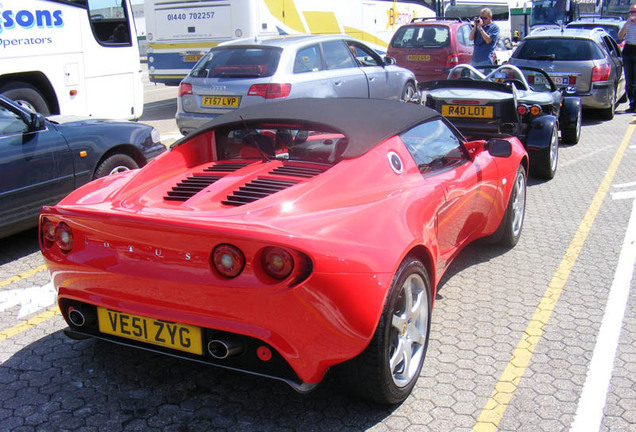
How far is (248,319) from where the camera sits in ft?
9.12

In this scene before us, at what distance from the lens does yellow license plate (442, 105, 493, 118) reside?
7527mm

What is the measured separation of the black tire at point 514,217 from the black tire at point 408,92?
6683 millimetres

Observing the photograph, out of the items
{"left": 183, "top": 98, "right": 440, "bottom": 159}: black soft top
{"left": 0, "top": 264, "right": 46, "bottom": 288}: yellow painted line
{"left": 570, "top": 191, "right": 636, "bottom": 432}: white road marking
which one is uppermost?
{"left": 183, "top": 98, "right": 440, "bottom": 159}: black soft top

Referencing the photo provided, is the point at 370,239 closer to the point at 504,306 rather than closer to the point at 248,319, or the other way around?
the point at 248,319

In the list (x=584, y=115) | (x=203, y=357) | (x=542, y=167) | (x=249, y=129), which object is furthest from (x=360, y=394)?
(x=584, y=115)

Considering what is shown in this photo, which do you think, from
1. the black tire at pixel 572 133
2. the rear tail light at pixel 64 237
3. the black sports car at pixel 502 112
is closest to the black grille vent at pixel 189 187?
the rear tail light at pixel 64 237

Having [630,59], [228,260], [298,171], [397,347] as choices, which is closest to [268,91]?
[298,171]

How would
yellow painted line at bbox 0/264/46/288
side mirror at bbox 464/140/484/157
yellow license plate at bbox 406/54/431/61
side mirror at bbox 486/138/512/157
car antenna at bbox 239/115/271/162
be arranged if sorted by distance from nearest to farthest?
1. car antenna at bbox 239/115/271/162
2. side mirror at bbox 486/138/512/157
3. side mirror at bbox 464/140/484/157
4. yellow painted line at bbox 0/264/46/288
5. yellow license plate at bbox 406/54/431/61

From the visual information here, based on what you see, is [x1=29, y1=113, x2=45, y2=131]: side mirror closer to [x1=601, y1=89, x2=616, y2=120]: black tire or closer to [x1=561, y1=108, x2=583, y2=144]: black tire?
[x1=561, y1=108, x2=583, y2=144]: black tire

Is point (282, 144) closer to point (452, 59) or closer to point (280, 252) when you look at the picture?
point (280, 252)

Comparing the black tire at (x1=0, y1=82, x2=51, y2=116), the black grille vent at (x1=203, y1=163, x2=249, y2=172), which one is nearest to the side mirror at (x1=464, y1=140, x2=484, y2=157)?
the black grille vent at (x1=203, y1=163, x2=249, y2=172)

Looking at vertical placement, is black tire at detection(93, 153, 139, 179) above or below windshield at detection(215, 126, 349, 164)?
below

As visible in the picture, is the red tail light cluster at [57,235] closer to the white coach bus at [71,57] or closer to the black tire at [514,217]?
the black tire at [514,217]

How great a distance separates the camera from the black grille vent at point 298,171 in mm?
3598
